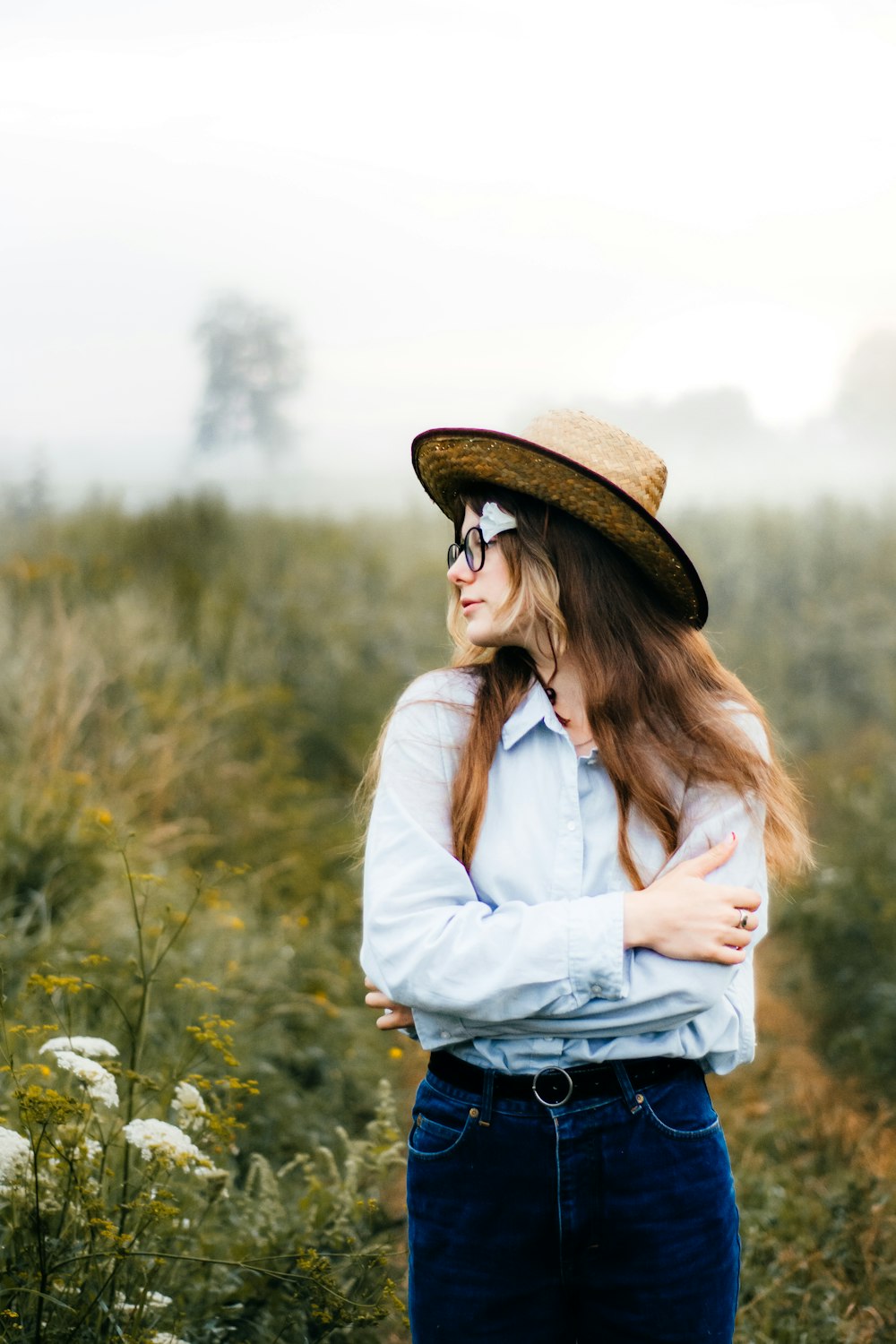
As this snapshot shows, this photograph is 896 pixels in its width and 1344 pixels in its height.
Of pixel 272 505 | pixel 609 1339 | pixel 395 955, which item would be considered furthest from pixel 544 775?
pixel 272 505

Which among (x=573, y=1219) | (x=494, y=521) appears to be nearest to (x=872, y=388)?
(x=494, y=521)

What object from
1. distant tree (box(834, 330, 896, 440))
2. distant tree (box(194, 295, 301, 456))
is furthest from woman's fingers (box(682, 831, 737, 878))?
distant tree (box(834, 330, 896, 440))

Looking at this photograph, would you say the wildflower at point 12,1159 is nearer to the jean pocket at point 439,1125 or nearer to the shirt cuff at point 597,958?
the jean pocket at point 439,1125

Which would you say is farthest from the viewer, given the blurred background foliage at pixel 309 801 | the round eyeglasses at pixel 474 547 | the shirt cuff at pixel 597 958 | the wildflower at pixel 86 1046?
the blurred background foliage at pixel 309 801

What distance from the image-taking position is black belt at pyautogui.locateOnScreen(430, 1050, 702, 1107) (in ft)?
5.73

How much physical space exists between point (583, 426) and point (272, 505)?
9721 millimetres

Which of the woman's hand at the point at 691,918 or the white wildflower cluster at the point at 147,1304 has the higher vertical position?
the woman's hand at the point at 691,918

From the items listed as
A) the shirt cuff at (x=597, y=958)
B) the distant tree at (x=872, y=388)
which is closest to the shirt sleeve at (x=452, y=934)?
the shirt cuff at (x=597, y=958)

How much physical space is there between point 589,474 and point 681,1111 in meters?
0.97

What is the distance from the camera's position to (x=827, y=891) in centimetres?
659

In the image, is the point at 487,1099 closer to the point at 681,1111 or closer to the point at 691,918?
the point at 681,1111

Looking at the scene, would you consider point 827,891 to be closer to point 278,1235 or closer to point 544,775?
point 278,1235

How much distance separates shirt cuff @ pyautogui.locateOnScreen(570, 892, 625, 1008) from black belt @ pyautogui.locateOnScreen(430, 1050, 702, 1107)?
0.13m

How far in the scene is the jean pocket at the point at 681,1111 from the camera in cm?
177
